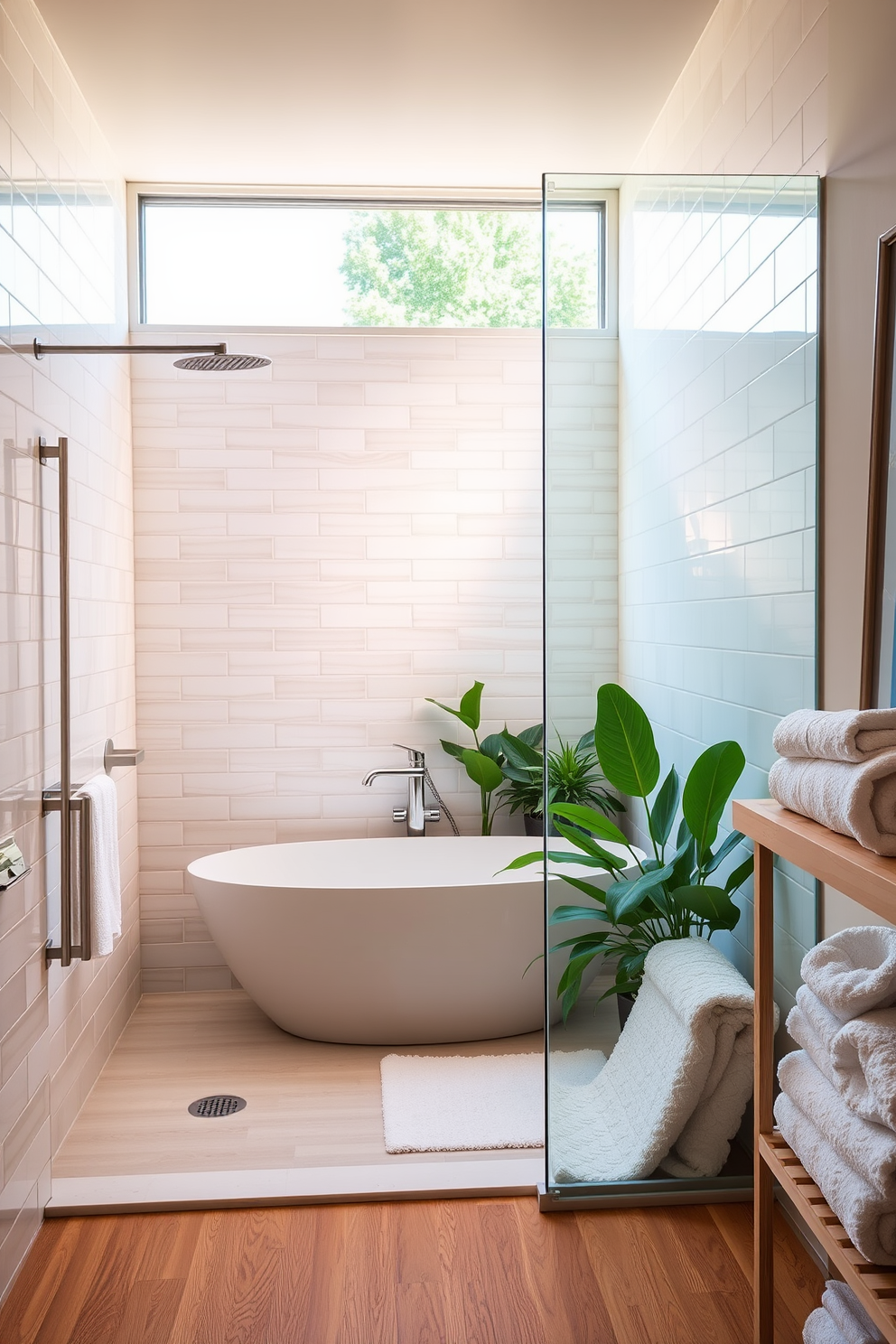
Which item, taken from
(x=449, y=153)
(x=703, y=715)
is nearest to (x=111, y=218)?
(x=449, y=153)

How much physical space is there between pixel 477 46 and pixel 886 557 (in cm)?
208

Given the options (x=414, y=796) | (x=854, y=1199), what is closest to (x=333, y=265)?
(x=414, y=796)

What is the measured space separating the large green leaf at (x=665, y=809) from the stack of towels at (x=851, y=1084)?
2.78 ft

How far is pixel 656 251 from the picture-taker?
2.53 m

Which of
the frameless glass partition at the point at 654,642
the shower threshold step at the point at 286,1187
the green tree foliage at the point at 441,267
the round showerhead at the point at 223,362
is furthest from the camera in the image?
the green tree foliage at the point at 441,267

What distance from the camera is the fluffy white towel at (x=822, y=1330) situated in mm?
1729

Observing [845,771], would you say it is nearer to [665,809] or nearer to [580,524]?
[665,809]

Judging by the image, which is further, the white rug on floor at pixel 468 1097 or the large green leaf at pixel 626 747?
the white rug on floor at pixel 468 1097

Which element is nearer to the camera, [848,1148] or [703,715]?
[848,1148]

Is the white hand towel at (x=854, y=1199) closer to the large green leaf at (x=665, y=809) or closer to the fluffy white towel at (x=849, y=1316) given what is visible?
the fluffy white towel at (x=849, y=1316)

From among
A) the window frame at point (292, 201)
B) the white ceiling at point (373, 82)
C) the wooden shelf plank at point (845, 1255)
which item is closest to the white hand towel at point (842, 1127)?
the wooden shelf plank at point (845, 1255)

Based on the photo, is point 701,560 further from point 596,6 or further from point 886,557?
point 596,6

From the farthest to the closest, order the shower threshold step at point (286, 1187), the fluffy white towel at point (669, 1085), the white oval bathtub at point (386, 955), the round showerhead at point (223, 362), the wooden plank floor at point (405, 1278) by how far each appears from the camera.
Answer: the white oval bathtub at point (386, 955), the round showerhead at point (223, 362), the shower threshold step at point (286, 1187), the fluffy white towel at point (669, 1085), the wooden plank floor at point (405, 1278)

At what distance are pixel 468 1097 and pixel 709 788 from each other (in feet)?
4.39
